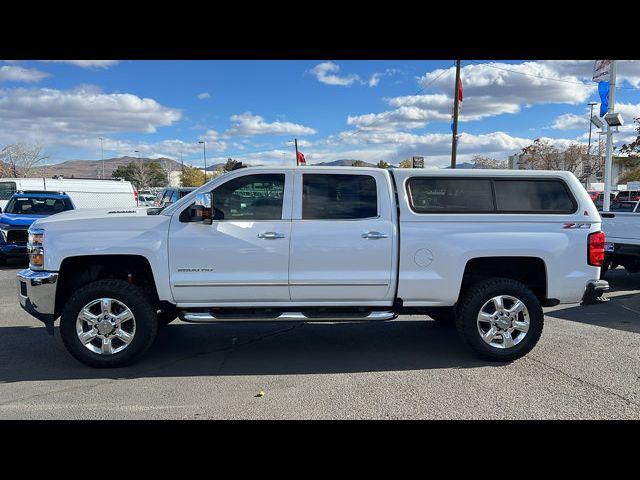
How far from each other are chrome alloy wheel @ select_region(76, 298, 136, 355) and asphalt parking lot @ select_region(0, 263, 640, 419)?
265 millimetres

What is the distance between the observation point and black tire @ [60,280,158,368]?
4566 millimetres

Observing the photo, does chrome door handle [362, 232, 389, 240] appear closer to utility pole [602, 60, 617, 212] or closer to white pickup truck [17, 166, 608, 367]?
white pickup truck [17, 166, 608, 367]

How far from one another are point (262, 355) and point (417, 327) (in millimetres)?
2282

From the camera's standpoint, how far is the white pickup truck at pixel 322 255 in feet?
15.2

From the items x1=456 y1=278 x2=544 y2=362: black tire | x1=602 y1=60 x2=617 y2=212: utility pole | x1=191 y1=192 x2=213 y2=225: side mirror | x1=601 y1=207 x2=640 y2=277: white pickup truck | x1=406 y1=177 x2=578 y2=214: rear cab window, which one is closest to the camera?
x1=191 y1=192 x2=213 y2=225: side mirror

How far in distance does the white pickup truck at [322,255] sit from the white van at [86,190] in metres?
12.7

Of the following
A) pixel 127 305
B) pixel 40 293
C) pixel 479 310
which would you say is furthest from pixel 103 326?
pixel 479 310

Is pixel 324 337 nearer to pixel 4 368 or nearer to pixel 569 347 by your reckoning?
pixel 569 347

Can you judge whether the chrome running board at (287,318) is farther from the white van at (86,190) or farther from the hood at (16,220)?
the white van at (86,190)

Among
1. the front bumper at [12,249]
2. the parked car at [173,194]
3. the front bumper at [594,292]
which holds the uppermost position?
the parked car at [173,194]

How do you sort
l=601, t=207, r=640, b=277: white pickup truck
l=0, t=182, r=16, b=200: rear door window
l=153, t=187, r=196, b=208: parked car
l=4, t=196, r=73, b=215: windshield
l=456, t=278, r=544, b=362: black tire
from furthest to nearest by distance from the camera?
1. l=0, t=182, r=16, b=200: rear door window
2. l=153, t=187, r=196, b=208: parked car
3. l=4, t=196, r=73, b=215: windshield
4. l=601, t=207, r=640, b=277: white pickup truck
5. l=456, t=278, r=544, b=362: black tire

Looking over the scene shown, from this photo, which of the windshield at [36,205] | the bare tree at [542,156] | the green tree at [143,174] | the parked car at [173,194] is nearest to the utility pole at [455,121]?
the parked car at [173,194]

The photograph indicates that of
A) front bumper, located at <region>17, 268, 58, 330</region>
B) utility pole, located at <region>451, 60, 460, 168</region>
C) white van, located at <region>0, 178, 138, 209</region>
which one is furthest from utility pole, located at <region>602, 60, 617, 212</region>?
white van, located at <region>0, 178, 138, 209</region>
